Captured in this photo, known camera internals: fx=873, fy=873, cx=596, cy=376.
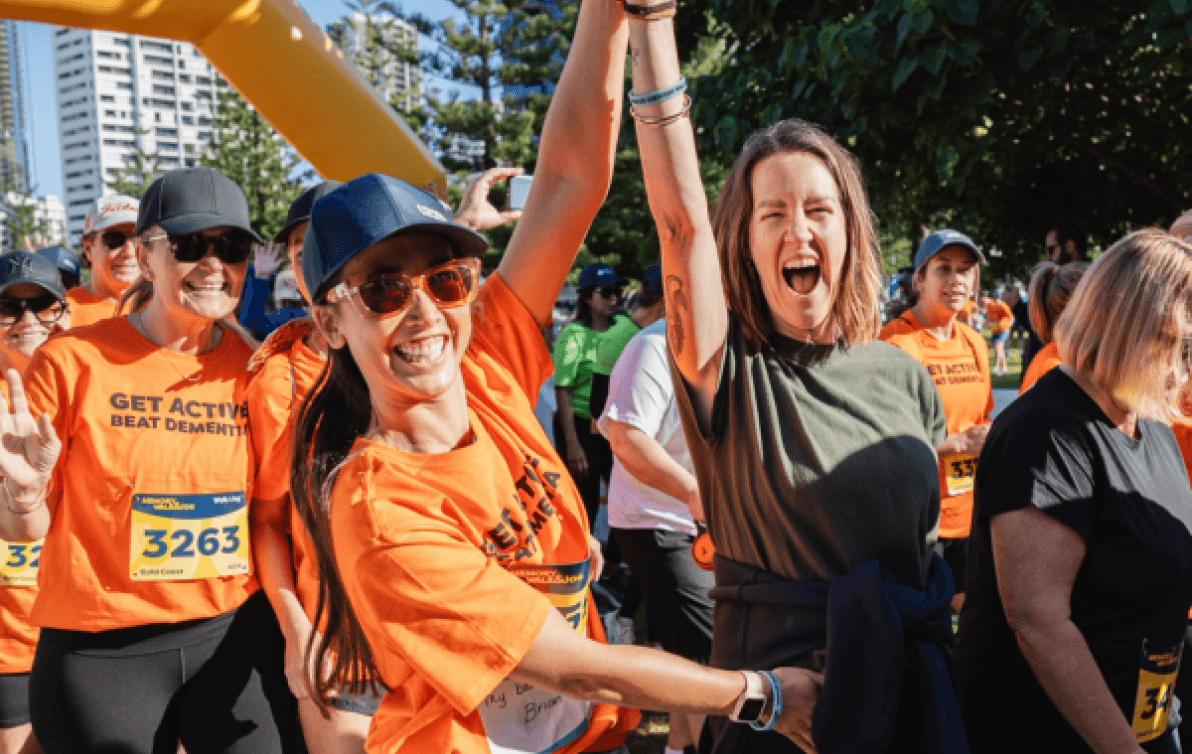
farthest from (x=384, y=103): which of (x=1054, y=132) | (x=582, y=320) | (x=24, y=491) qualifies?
(x=1054, y=132)

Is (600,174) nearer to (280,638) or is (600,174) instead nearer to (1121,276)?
(1121,276)

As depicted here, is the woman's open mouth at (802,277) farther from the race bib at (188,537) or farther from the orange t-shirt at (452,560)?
the race bib at (188,537)

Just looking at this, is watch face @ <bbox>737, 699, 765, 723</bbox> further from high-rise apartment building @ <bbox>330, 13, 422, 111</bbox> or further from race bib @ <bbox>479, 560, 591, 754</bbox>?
high-rise apartment building @ <bbox>330, 13, 422, 111</bbox>

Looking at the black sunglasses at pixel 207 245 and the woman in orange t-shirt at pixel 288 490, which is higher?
the black sunglasses at pixel 207 245

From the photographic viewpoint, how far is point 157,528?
7.59ft

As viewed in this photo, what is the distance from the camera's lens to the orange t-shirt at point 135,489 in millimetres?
2270

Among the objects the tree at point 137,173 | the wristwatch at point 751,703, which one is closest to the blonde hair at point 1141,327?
the wristwatch at point 751,703

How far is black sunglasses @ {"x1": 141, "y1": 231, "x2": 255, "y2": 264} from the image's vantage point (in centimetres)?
246

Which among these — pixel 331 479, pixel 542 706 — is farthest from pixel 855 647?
pixel 331 479

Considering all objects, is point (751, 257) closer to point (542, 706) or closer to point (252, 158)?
point (542, 706)

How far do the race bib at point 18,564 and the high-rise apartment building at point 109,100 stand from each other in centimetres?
9116

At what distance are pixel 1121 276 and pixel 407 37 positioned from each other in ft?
105

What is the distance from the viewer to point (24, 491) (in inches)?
78.8

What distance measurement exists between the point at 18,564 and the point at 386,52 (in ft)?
106
